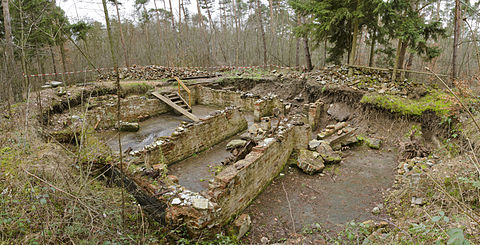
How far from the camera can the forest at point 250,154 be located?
10.5ft

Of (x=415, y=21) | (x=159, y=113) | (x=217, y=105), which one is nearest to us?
(x=415, y=21)

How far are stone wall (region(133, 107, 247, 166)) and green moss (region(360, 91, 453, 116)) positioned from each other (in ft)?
17.8

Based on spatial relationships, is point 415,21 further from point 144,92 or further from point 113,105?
point 144,92

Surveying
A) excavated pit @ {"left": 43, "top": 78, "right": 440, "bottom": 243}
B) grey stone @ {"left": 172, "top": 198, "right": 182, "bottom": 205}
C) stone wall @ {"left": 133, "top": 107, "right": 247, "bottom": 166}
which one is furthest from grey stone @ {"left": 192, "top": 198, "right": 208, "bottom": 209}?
stone wall @ {"left": 133, "top": 107, "right": 247, "bottom": 166}

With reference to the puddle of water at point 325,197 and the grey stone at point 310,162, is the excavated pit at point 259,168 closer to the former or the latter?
the puddle of water at point 325,197

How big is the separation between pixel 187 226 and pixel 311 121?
7.78 meters

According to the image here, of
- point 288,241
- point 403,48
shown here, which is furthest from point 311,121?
point 288,241

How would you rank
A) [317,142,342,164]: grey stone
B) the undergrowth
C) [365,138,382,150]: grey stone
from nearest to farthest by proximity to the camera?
the undergrowth, [317,142,342,164]: grey stone, [365,138,382,150]: grey stone

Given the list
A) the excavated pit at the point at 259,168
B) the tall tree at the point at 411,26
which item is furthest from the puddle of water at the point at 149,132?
the tall tree at the point at 411,26

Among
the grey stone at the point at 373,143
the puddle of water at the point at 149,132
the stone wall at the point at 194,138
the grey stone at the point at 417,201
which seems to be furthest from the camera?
the puddle of water at the point at 149,132

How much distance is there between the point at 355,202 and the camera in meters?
5.57

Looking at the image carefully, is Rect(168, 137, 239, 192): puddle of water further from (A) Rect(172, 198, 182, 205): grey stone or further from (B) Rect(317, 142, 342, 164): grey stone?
(B) Rect(317, 142, 342, 164): grey stone

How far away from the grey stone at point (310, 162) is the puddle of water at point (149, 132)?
532 cm

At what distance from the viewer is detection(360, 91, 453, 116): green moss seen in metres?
7.77
